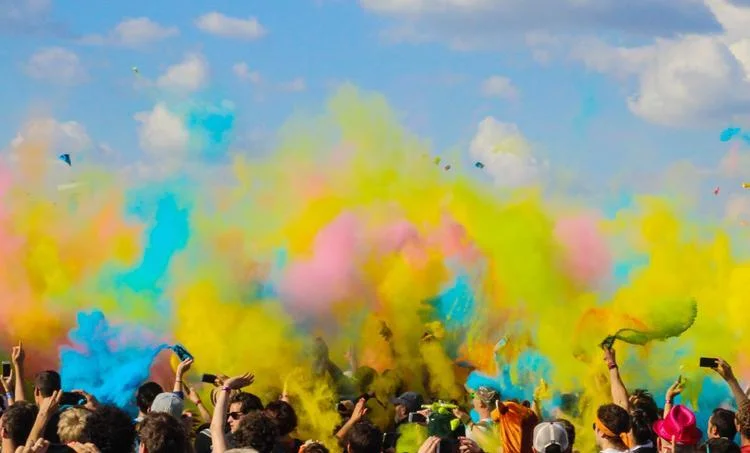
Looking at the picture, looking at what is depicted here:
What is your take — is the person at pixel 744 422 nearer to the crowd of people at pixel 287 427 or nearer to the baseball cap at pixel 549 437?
the crowd of people at pixel 287 427

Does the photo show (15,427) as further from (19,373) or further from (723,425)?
(723,425)

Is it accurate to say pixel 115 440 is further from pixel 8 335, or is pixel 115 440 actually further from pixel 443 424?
pixel 8 335

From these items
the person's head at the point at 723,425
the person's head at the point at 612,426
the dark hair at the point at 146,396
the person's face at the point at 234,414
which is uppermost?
the person's face at the point at 234,414

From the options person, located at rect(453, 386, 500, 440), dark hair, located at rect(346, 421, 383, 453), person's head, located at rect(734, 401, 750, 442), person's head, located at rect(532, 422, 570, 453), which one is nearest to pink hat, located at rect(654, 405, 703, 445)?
person's head, located at rect(734, 401, 750, 442)

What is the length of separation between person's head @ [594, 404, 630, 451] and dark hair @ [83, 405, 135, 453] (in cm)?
304

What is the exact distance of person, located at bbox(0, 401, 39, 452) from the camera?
6.26 m

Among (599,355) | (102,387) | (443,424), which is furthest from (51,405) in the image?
(599,355)

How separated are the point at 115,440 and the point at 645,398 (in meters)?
4.28

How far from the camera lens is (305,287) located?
1584 cm

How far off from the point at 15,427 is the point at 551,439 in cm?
312

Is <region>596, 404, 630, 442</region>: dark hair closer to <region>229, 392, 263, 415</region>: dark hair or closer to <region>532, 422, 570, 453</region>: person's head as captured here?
<region>532, 422, 570, 453</region>: person's head

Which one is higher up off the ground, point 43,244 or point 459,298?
point 43,244

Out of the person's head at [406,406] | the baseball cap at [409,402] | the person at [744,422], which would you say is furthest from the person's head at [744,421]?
the baseball cap at [409,402]

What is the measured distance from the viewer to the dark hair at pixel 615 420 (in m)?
6.85
